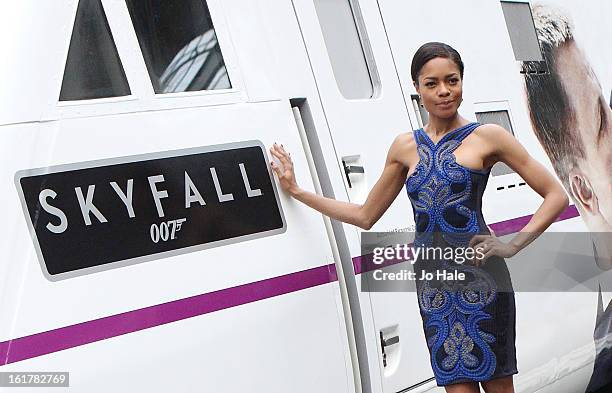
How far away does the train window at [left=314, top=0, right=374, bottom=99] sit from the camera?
4746mm

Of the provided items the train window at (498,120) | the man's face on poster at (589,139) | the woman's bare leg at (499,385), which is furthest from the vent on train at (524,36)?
the woman's bare leg at (499,385)

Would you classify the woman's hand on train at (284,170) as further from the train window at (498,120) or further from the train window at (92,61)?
the train window at (498,120)

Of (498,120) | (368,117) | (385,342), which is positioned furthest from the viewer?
(498,120)

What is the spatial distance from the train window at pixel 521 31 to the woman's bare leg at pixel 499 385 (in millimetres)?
2631

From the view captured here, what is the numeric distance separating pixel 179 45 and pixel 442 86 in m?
1.00

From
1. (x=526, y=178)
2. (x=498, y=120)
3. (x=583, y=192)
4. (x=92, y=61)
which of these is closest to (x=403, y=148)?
(x=526, y=178)

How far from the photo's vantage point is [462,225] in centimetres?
379

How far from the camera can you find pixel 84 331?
337 centimetres

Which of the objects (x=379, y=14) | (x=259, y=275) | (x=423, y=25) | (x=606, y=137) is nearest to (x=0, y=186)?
(x=259, y=275)

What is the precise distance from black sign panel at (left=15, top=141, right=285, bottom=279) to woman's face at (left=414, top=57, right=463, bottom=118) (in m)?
0.73

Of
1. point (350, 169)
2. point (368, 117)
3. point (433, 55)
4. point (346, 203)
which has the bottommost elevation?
point (346, 203)

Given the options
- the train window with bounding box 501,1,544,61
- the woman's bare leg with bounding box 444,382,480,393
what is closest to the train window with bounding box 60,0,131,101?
the woman's bare leg with bounding box 444,382,480,393

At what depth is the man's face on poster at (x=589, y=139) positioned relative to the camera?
249 inches

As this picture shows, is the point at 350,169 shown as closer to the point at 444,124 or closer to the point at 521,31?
the point at 444,124
